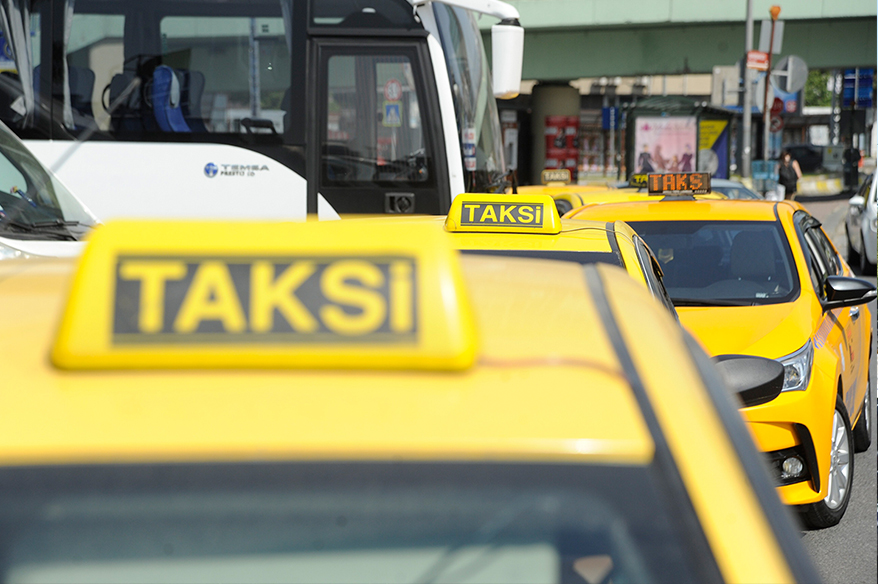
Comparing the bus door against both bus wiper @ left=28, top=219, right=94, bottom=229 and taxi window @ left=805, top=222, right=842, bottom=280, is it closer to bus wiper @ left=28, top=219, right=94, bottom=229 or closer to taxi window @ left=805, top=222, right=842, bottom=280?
bus wiper @ left=28, top=219, right=94, bottom=229

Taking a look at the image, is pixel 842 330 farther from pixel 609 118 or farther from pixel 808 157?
pixel 808 157

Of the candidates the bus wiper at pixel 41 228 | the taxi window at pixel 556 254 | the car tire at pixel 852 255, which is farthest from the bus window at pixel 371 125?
the car tire at pixel 852 255

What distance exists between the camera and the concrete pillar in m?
33.6

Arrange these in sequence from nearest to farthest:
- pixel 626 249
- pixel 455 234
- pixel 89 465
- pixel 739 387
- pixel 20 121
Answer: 1. pixel 89 465
2. pixel 739 387
3. pixel 626 249
4. pixel 455 234
5. pixel 20 121

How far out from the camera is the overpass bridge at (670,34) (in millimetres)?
26484

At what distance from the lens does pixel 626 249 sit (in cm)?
390

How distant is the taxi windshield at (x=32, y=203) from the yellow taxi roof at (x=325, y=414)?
16.4 feet

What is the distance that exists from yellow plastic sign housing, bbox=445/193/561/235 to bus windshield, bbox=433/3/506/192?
4460mm

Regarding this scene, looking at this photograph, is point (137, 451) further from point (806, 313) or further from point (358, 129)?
point (358, 129)

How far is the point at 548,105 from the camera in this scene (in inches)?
1328

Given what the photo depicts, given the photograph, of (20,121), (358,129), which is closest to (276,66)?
(358,129)

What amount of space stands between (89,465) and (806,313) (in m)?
4.74

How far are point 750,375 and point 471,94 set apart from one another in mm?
7006

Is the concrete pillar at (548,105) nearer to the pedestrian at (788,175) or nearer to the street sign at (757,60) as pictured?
the pedestrian at (788,175)
